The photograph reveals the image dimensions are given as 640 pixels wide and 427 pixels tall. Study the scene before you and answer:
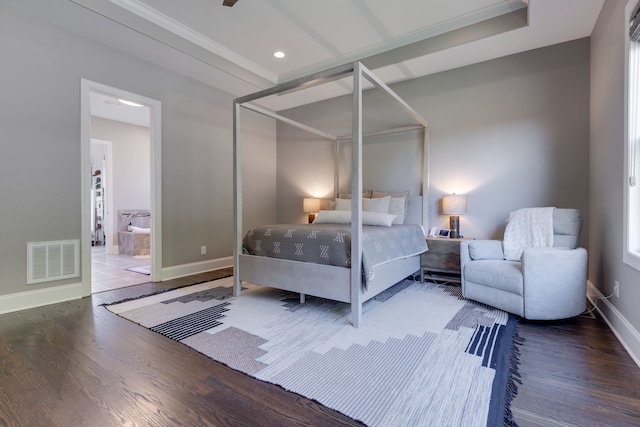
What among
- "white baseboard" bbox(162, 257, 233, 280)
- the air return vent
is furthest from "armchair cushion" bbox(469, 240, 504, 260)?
the air return vent

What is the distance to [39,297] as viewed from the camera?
9.61ft

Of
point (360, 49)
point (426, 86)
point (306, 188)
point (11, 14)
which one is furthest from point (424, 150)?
point (11, 14)

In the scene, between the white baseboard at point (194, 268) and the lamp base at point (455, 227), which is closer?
the lamp base at point (455, 227)

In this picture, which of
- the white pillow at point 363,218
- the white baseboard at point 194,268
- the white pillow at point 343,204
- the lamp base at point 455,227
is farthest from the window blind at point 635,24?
the white baseboard at point 194,268

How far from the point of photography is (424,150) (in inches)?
165

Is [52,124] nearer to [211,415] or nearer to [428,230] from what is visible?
[211,415]

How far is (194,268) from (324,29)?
11.7 ft

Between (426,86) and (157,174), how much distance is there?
385cm

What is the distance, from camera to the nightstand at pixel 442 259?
11.8ft

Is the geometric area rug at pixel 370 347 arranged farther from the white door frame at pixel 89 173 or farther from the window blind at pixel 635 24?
the window blind at pixel 635 24

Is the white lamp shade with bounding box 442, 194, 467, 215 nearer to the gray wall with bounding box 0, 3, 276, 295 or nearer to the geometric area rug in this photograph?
the geometric area rug

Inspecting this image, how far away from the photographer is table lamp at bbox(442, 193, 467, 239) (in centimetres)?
373

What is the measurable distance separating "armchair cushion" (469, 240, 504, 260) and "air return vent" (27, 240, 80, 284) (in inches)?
161

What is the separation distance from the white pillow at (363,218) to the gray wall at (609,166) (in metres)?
1.95
